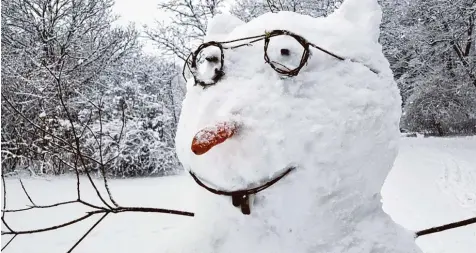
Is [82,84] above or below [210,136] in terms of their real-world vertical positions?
above

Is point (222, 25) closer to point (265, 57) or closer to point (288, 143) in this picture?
point (265, 57)

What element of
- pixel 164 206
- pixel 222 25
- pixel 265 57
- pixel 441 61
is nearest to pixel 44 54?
pixel 164 206

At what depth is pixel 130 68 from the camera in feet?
42.0

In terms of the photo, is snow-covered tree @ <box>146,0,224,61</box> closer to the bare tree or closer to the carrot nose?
the bare tree

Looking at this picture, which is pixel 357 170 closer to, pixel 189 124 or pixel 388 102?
pixel 388 102

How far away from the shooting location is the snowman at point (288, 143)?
89cm

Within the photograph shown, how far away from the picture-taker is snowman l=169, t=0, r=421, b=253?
894mm

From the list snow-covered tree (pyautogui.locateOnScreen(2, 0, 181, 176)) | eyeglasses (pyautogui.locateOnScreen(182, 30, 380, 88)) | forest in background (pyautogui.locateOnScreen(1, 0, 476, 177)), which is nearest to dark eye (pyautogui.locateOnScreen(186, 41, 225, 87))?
eyeglasses (pyautogui.locateOnScreen(182, 30, 380, 88))

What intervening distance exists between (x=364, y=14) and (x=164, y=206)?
599 centimetres

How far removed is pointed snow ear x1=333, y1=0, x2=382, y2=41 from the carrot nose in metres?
0.51

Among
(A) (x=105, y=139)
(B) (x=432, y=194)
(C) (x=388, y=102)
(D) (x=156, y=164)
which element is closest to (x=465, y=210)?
(B) (x=432, y=194)

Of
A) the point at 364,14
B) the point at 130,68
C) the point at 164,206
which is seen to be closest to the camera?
the point at 364,14

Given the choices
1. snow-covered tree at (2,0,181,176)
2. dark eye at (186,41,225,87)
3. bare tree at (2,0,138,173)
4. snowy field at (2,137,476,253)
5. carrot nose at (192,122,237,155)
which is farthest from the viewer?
bare tree at (2,0,138,173)

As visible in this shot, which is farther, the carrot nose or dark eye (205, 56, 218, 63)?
dark eye (205, 56, 218, 63)
